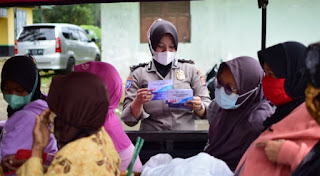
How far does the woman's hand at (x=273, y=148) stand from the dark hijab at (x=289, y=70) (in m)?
0.28

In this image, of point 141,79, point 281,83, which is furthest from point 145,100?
point 281,83

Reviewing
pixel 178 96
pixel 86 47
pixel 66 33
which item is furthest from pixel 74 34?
pixel 178 96

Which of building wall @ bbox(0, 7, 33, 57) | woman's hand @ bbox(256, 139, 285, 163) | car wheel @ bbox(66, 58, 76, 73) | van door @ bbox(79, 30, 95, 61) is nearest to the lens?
woman's hand @ bbox(256, 139, 285, 163)

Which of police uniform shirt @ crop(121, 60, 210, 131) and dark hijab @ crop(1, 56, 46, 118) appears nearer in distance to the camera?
dark hijab @ crop(1, 56, 46, 118)

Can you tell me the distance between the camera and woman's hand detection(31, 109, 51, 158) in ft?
6.72

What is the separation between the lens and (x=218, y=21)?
12922 millimetres

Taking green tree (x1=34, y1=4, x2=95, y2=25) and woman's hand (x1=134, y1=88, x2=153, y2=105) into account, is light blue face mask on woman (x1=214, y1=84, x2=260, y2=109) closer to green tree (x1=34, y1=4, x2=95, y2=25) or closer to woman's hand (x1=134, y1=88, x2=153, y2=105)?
woman's hand (x1=134, y1=88, x2=153, y2=105)

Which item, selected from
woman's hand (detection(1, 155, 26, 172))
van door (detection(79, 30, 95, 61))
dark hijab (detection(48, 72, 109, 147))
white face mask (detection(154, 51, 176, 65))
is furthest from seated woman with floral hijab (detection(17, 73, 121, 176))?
van door (detection(79, 30, 95, 61))

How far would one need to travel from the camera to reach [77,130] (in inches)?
80.1

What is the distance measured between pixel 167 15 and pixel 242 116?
10736 millimetres

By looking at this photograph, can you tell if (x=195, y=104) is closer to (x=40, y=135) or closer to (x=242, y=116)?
(x=242, y=116)

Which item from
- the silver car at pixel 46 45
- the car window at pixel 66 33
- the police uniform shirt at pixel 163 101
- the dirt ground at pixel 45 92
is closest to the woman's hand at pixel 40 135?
the police uniform shirt at pixel 163 101

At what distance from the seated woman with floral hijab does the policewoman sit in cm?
128

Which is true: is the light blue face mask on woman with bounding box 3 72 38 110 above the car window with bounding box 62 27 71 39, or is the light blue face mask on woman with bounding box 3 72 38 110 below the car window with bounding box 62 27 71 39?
below
